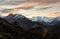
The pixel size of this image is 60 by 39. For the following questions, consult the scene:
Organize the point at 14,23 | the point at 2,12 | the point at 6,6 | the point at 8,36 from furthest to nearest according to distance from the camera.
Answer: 1. the point at 6,6
2. the point at 2,12
3. the point at 14,23
4. the point at 8,36

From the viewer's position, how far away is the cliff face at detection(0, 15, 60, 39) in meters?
0.97

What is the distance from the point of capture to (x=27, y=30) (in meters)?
1.00

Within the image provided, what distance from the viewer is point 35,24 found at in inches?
40.8

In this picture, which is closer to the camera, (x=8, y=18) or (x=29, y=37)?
(x=29, y=37)

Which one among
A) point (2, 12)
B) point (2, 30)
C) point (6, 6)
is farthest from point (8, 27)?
point (6, 6)

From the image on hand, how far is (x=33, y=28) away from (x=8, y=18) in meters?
0.20

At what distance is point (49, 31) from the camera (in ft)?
3.29

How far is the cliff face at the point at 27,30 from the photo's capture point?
0.97 meters

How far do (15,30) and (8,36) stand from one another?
6 centimetres

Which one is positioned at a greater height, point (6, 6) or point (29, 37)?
point (6, 6)

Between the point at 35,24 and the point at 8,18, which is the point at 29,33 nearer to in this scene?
the point at 35,24

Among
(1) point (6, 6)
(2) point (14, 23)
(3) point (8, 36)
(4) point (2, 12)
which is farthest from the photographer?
(1) point (6, 6)

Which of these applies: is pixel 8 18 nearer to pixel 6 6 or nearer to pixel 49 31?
pixel 49 31

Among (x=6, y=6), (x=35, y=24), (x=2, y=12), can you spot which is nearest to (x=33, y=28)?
(x=35, y=24)
